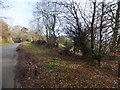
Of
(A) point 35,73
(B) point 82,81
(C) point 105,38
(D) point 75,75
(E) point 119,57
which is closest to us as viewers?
(B) point 82,81

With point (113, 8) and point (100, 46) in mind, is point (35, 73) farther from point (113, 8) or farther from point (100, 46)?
point (113, 8)

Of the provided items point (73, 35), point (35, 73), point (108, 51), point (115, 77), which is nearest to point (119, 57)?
point (108, 51)

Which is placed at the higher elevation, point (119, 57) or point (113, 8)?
point (113, 8)

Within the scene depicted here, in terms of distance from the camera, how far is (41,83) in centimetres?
1089

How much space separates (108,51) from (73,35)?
4.63 meters

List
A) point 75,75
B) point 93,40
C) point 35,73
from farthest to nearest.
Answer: point 93,40
point 35,73
point 75,75

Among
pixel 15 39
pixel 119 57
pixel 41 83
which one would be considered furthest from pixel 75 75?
pixel 15 39

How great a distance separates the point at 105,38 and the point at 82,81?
4869 mm

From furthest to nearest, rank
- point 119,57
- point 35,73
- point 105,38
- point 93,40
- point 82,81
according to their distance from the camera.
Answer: point 119,57
point 93,40
point 105,38
point 35,73
point 82,81

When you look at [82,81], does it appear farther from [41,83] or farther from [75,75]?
[41,83]

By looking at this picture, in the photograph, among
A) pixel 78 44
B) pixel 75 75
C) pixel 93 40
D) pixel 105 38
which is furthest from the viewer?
pixel 78 44

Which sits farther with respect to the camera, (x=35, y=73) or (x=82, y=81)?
(x=35, y=73)

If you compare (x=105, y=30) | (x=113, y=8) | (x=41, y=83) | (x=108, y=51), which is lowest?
(x=41, y=83)

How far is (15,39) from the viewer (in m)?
98.1
